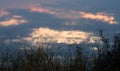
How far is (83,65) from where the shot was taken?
16.2 metres

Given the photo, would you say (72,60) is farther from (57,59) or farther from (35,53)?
(35,53)

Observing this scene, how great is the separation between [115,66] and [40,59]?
3.57 meters

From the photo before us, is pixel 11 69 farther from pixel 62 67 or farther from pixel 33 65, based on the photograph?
pixel 62 67

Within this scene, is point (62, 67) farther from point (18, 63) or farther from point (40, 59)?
point (18, 63)

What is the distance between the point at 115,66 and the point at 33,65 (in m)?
3.69

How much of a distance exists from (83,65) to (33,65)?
97.9 inches

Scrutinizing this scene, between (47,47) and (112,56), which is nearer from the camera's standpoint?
(112,56)

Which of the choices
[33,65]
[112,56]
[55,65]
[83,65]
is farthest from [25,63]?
[112,56]

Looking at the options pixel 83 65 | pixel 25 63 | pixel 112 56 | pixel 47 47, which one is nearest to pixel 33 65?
pixel 25 63

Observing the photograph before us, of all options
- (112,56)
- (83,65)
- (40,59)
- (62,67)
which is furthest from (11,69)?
(112,56)

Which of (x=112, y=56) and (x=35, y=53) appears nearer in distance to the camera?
(x=112, y=56)

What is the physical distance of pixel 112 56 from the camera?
582 inches

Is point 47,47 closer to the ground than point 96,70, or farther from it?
farther from it

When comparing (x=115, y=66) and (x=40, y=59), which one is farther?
(x=40, y=59)
